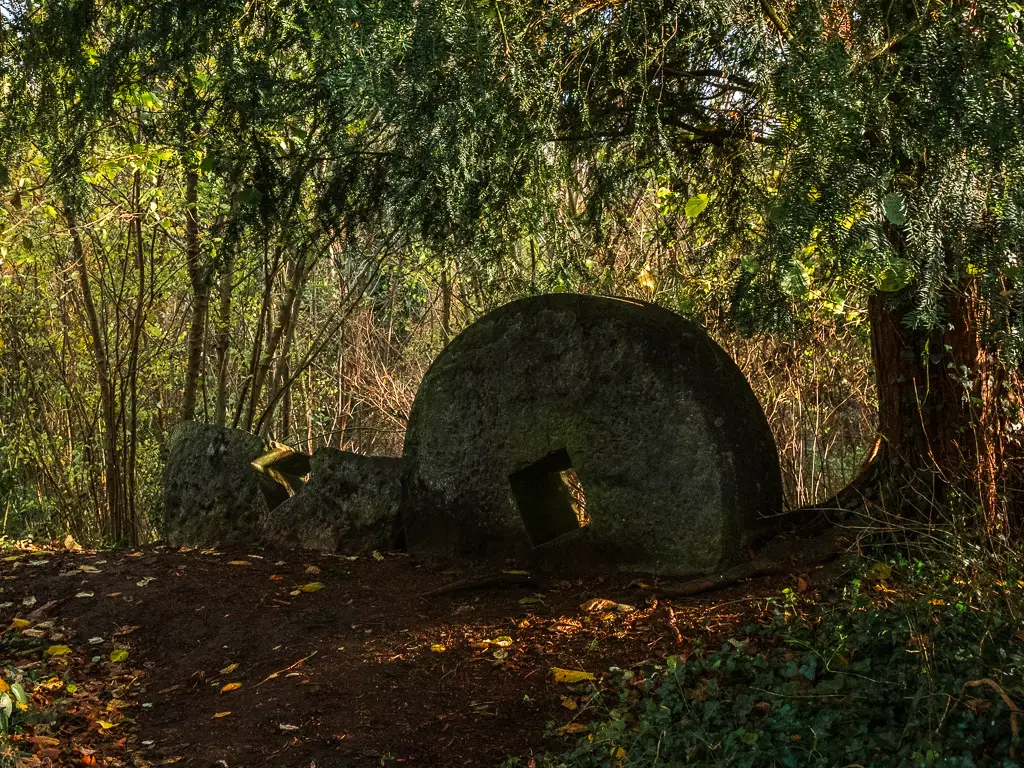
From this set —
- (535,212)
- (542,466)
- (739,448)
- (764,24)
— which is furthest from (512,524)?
(764,24)

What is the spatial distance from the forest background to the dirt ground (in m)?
1.39

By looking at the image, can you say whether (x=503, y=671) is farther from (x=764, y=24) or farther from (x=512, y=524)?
(x=764, y=24)

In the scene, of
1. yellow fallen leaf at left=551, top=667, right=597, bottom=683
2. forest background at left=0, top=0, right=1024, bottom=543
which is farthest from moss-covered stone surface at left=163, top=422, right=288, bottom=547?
yellow fallen leaf at left=551, top=667, right=597, bottom=683

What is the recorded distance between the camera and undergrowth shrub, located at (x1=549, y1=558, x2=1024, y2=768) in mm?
2863

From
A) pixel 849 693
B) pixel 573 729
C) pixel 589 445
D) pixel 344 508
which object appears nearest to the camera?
pixel 849 693

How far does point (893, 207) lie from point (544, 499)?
288 centimetres

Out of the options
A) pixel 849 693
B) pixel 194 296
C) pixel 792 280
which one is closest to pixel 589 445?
pixel 849 693

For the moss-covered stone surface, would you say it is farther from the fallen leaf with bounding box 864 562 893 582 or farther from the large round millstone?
the fallen leaf with bounding box 864 562 893 582

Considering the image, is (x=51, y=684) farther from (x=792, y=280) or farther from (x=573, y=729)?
(x=792, y=280)

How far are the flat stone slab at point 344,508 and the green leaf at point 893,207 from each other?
3.47 metres

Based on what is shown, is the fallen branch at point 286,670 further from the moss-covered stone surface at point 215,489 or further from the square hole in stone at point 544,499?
the moss-covered stone surface at point 215,489

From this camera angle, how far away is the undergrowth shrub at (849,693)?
286cm

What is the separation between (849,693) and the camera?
3.21 m

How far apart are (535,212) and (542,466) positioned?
1.33 meters
